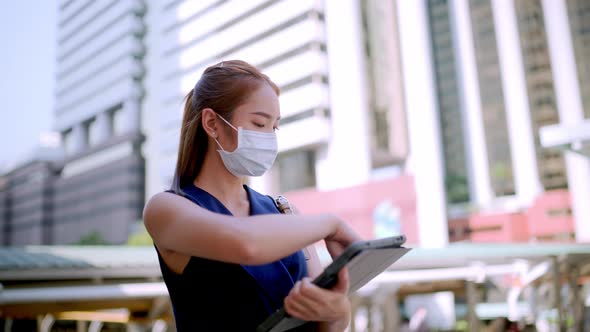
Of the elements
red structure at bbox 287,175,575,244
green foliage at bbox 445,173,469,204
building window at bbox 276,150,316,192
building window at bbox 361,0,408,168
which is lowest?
red structure at bbox 287,175,575,244

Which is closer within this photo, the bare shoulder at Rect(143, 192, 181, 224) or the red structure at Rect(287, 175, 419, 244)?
the bare shoulder at Rect(143, 192, 181, 224)

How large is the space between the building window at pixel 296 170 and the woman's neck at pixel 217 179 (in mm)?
40469

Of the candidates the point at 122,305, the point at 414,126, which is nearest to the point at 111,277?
the point at 122,305

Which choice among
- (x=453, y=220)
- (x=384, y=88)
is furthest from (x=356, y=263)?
(x=453, y=220)

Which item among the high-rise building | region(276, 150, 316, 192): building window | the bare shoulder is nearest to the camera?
the bare shoulder

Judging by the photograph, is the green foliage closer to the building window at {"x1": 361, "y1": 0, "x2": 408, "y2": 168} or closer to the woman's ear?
the building window at {"x1": 361, "y1": 0, "x2": 408, "y2": 168}

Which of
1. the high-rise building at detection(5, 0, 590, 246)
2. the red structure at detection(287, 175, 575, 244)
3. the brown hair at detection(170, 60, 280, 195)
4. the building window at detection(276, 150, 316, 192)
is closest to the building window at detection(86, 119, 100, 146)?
the high-rise building at detection(5, 0, 590, 246)

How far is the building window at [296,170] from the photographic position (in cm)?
4244

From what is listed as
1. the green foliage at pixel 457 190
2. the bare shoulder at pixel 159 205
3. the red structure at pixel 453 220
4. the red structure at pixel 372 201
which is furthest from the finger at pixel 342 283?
the green foliage at pixel 457 190

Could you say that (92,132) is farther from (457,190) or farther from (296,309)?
(296,309)

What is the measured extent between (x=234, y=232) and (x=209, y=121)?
0.31 meters

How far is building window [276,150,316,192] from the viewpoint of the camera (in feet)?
139

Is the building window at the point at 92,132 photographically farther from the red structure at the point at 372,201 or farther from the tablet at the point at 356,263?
the tablet at the point at 356,263

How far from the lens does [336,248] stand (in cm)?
96
